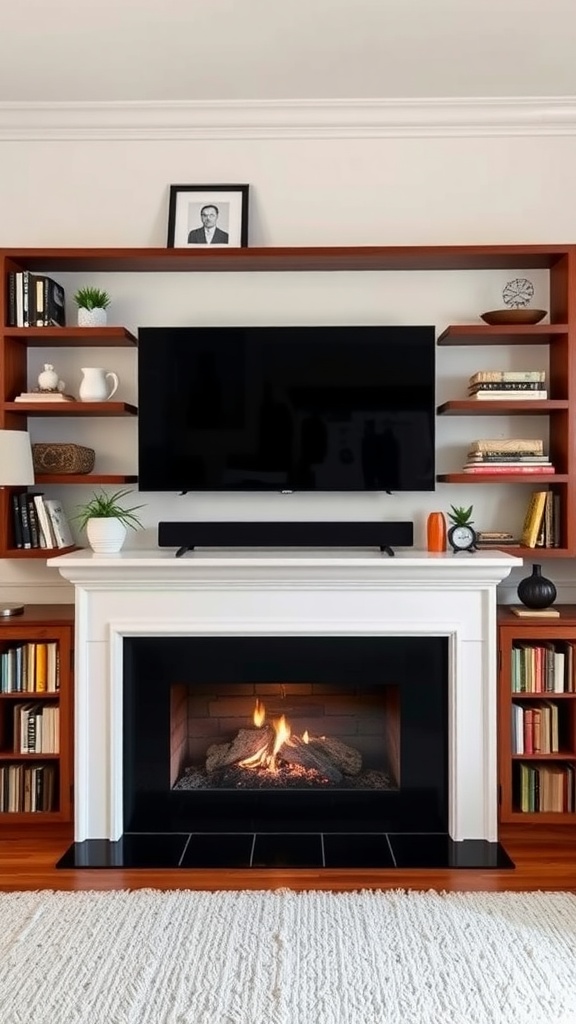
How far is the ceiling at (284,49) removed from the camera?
2564mm

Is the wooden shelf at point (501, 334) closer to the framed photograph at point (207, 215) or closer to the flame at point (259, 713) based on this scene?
the framed photograph at point (207, 215)

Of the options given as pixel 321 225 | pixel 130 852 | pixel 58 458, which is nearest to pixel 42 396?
pixel 58 458

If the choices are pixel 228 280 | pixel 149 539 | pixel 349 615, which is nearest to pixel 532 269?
pixel 228 280

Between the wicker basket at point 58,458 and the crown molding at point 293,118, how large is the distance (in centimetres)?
127

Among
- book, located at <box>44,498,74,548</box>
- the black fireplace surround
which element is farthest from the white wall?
the black fireplace surround

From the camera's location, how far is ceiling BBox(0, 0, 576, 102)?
256 cm

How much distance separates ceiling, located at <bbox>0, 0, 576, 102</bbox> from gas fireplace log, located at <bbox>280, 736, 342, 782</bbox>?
254 cm

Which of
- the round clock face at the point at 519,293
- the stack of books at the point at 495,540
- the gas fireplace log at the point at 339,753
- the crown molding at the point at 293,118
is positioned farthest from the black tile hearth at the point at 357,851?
the crown molding at the point at 293,118

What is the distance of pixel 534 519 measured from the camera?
3123 millimetres

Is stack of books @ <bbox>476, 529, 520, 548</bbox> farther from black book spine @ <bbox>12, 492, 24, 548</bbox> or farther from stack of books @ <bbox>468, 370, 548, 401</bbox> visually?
black book spine @ <bbox>12, 492, 24, 548</bbox>

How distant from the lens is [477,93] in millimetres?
3145

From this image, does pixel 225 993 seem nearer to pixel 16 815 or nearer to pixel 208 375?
pixel 16 815

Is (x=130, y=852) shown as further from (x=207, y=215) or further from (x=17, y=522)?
(x=207, y=215)

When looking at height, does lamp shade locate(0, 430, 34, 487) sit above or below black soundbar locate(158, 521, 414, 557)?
above
